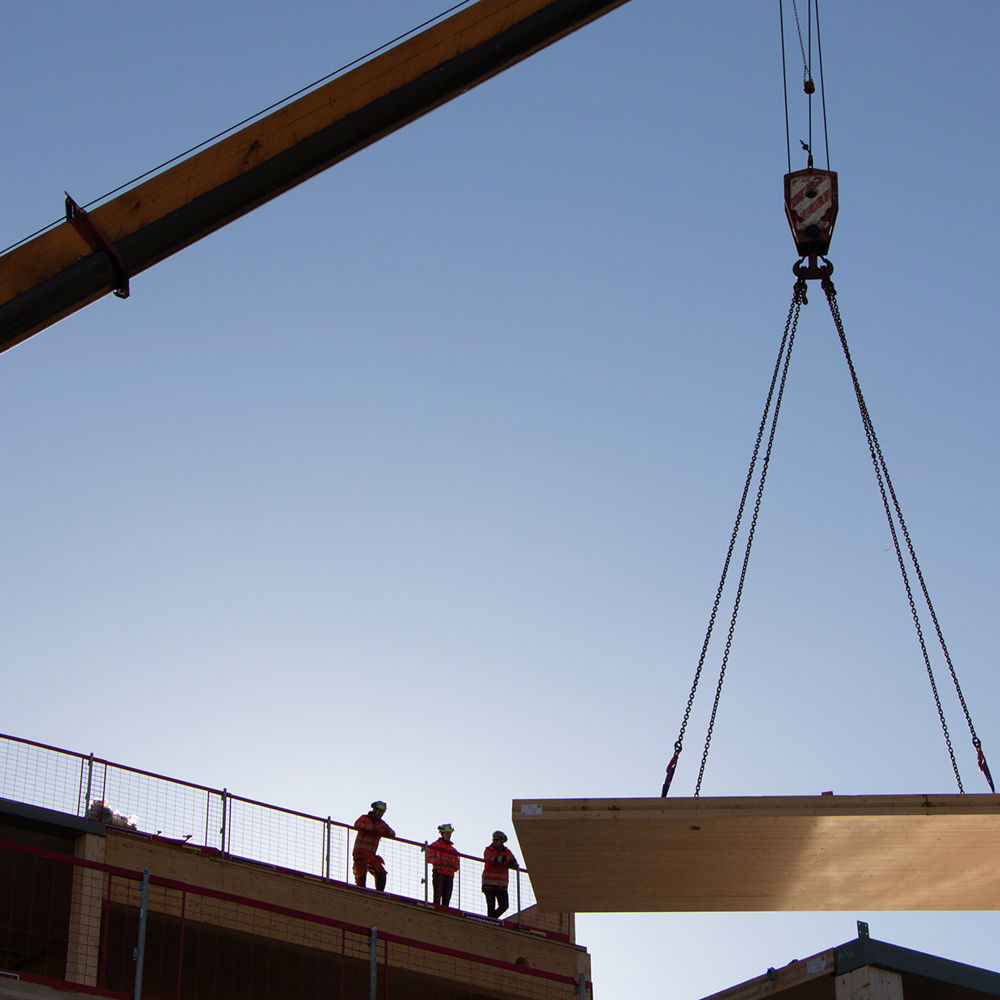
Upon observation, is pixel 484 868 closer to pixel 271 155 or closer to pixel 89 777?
pixel 89 777

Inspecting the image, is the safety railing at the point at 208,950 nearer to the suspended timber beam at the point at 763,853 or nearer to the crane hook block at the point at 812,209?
the suspended timber beam at the point at 763,853

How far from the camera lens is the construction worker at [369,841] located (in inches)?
1005

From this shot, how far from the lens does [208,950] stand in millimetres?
25734

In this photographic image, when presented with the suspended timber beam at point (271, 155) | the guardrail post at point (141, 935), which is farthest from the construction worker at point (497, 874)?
the suspended timber beam at point (271, 155)

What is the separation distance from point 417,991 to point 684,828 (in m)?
10.9

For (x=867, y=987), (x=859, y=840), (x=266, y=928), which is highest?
(x=266, y=928)

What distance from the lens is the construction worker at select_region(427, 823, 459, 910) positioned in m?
26.2

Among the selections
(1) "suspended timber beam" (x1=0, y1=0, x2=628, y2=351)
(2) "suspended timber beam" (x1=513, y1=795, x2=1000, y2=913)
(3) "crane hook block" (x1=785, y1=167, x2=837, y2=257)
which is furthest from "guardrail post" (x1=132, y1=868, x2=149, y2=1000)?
(3) "crane hook block" (x1=785, y1=167, x2=837, y2=257)

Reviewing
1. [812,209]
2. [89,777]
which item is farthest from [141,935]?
[812,209]

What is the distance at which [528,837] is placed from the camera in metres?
17.4

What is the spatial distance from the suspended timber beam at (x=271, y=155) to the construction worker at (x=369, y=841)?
11.4m

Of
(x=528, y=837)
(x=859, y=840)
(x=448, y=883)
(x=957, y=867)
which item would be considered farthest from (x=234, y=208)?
(x=448, y=883)

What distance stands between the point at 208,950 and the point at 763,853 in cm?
1115

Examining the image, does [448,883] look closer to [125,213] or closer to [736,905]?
[736,905]
